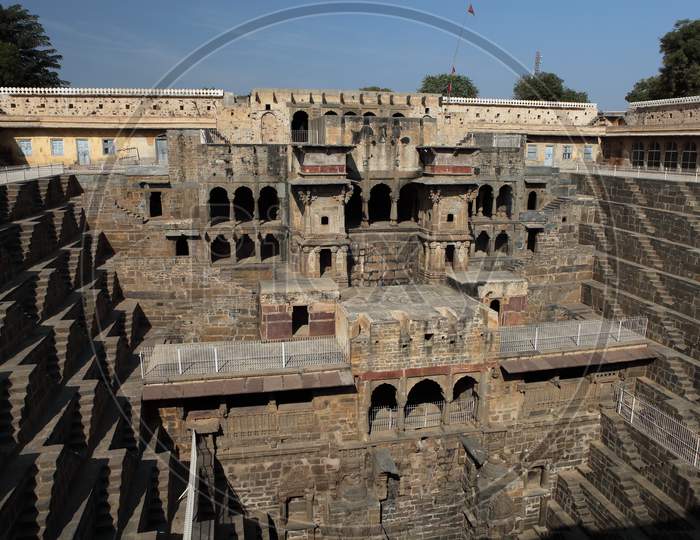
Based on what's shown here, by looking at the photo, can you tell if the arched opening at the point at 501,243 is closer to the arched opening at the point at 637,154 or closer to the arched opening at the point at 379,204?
the arched opening at the point at 379,204

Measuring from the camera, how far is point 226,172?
2448 cm

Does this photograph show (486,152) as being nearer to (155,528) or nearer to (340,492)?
(340,492)

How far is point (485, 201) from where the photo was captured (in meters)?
29.0

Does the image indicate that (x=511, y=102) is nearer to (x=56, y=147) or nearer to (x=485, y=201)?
(x=485, y=201)

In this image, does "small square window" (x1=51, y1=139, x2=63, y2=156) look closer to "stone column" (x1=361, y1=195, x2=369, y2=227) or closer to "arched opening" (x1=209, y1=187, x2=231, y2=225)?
"arched opening" (x1=209, y1=187, x2=231, y2=225)

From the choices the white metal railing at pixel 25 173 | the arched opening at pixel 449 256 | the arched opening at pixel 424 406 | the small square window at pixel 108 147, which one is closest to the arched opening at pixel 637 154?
the arched opening at pixel 449 256

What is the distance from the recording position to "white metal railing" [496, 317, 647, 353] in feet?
63.3

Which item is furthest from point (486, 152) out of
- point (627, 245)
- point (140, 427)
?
point (140, 427)

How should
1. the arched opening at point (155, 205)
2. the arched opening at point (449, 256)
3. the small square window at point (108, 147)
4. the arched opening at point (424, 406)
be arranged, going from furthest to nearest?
the small square window at point (108, 147)
the arched opening at point (155, 205)
the arched opening at point (449, 256)
the arched opening at point (424, 406)

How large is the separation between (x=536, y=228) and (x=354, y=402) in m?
14.9

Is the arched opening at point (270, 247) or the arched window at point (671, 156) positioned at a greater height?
the arched window at point (671, 156)

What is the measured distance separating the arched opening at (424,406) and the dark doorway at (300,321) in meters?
4.81

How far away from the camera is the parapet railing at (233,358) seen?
664 inches

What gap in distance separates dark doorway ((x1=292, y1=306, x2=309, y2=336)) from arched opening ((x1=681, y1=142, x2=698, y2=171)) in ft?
86.7
